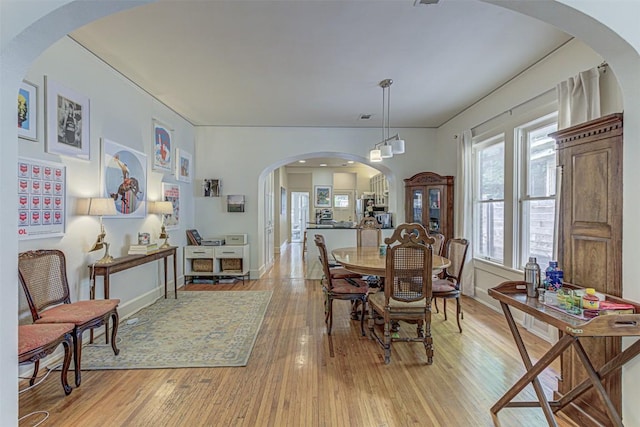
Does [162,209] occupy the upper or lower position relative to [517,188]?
lower

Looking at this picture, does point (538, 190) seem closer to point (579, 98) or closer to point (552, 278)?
point (579, 98)

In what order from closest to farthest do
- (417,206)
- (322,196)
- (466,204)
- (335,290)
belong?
1. (335,290)
2. (466,204)
3. (417,206)
4. (322,196)

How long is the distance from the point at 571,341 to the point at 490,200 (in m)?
3.16

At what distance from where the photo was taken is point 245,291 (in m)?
5.10

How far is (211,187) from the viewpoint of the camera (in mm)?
5953

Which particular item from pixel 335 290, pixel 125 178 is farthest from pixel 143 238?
pixel 335 290

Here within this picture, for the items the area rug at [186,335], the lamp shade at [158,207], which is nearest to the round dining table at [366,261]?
the area rug at [186,335]

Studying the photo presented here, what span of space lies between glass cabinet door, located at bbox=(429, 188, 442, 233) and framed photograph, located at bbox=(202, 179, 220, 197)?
3884 mm

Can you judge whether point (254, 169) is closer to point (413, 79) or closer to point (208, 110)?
point (208, 110)

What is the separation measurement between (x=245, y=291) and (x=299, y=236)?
6.90 m

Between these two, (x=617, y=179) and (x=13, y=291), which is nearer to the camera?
(x=13, y=291)

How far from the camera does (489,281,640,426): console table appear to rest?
147 cm

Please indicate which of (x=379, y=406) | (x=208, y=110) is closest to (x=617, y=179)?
(x=379, y=406)

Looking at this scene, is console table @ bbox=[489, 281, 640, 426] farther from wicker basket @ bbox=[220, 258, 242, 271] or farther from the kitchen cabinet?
wicker basket @ bbox=[220, 258, 242, 271]
